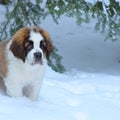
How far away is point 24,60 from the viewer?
18.3 feet

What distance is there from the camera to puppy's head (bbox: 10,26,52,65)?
546 cm

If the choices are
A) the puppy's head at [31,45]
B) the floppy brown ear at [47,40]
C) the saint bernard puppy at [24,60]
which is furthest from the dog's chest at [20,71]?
the floppy brown ear at [47,40]

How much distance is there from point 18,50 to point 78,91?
1720 mm

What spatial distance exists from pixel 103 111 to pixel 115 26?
10.5 ft

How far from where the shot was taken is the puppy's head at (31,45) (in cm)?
546

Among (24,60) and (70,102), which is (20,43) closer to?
(24,60)

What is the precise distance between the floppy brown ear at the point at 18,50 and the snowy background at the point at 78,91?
52cm

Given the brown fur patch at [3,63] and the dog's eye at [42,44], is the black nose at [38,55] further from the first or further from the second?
the brown fur patch at [3,63]

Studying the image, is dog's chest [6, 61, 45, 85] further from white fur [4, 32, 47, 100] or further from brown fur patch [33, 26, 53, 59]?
brown fur patch [33, 26, 53, 59]

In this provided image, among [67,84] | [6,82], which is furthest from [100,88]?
[6,82]

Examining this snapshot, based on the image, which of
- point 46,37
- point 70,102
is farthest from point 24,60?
point 70,102

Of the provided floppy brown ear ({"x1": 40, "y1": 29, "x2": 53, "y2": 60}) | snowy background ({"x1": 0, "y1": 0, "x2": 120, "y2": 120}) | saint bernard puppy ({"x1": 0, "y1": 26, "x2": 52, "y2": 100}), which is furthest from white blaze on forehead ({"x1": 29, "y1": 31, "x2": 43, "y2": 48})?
snowy background ({"x1": 0, "y1": 0, "x2": 120, "y2": 120})

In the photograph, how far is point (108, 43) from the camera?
1238 cm

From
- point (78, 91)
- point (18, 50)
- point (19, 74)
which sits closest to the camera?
point (18, 50)
